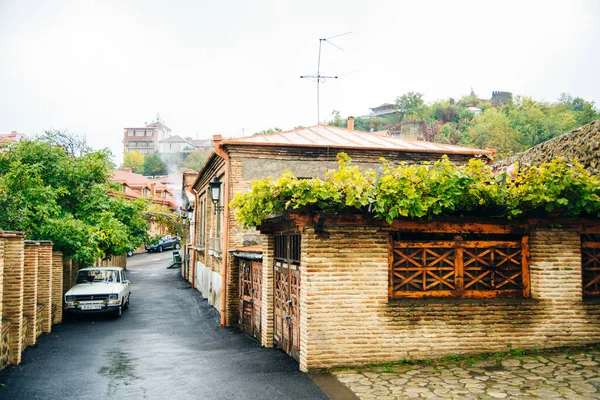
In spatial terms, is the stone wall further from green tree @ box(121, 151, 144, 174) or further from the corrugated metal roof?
green tree @ box(121, 151, 144, 174)

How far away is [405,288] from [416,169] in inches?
82.0

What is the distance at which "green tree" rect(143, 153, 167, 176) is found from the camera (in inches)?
3955

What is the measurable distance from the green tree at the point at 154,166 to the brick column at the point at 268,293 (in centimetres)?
9300

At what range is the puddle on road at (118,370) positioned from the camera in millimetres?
8118

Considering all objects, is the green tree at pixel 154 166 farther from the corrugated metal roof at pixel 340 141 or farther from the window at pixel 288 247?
the window at pixel 288 247

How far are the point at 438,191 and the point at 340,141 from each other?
26.5 ft

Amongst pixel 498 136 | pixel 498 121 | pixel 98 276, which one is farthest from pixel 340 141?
pixel 498 121

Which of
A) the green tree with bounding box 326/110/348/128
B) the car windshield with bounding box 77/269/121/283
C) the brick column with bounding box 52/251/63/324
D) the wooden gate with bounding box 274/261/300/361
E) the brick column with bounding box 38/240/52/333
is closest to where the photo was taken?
the wooden gate with bounding box 274/261/300/361

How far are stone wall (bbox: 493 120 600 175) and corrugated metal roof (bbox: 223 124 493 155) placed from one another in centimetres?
216

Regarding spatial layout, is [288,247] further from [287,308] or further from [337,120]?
[337,120]

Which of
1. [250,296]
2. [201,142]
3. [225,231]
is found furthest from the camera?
[201,142]

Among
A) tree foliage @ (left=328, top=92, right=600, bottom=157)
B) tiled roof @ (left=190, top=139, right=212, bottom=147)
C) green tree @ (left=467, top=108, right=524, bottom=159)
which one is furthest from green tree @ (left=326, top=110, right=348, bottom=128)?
tiled roof @ (left=190, top=139, right=212, bottom=147)

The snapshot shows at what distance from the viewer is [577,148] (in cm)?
1198

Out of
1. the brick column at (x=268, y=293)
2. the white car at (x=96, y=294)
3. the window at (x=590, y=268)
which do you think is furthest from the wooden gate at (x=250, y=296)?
the window at (x=590, y=268)
